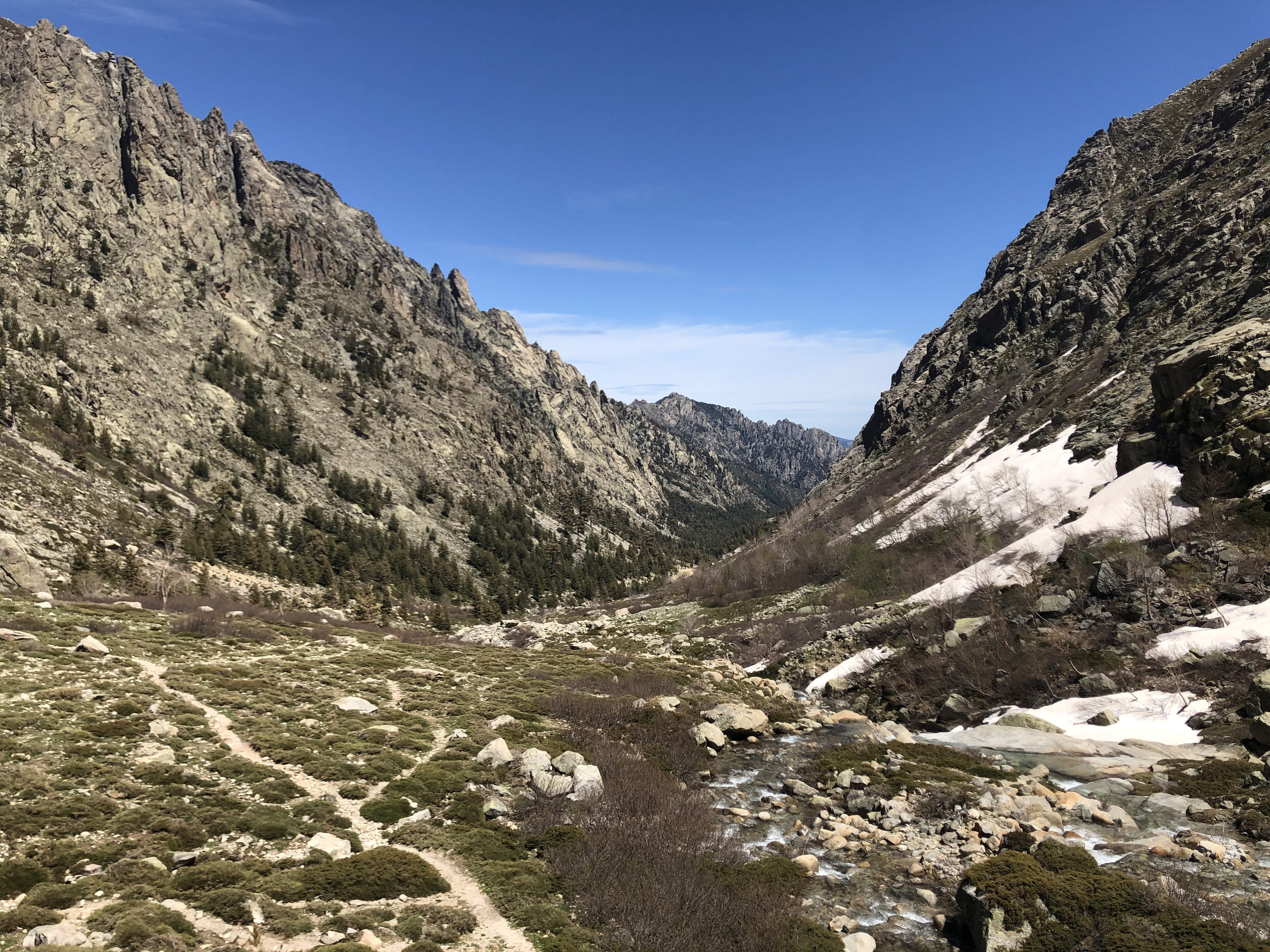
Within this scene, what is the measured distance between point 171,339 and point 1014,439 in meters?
172

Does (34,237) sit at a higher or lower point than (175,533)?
higher

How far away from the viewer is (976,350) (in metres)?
150

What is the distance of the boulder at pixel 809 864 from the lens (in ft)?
58.7

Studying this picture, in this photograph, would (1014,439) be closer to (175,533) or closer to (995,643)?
(995,643)

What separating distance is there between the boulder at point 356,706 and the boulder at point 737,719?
17.8m

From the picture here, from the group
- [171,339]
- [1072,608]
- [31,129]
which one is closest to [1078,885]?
[1072,608]

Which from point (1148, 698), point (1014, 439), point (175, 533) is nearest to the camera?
point (1148, 698)

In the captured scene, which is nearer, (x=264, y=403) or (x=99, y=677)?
(x=99, y=677)

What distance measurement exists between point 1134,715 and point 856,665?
20324mm

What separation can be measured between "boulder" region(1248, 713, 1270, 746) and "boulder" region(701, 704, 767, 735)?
20.5 m

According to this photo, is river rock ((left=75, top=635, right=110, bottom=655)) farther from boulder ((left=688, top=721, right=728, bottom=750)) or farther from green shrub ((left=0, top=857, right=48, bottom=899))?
boulder ((left=688, top=721, right=728, bottom=750))

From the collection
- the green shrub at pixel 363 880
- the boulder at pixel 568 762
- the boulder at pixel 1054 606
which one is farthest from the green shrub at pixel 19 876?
the boulder at pixel 1054 606

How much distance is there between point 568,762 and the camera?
23234 millimetres

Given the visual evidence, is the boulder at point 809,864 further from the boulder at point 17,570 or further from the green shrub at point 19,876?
the boulder at point 17,570
